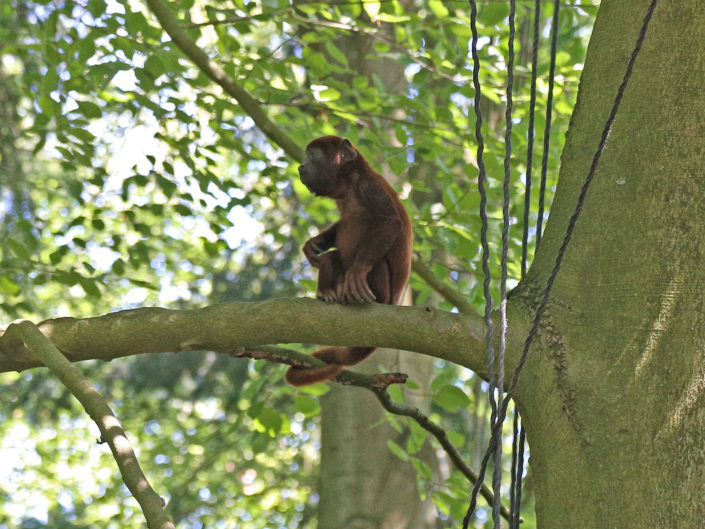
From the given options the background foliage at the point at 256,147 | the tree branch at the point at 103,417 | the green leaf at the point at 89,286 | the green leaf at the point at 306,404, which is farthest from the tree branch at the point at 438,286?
the tree branch at the point at 103,417

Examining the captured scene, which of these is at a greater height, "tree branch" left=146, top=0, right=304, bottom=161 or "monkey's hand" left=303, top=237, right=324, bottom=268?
"tree branch" left=146, top=0, right=304, bottom=161

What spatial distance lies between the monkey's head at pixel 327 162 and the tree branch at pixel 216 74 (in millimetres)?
420

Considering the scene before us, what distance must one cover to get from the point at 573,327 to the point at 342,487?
3.75 m

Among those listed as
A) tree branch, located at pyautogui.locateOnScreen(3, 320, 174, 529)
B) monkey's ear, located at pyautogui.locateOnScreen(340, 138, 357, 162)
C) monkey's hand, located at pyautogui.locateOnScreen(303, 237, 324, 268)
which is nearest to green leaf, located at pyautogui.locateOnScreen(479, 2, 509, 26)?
monkey's ear, located at pyautogui.locateOnScreen(340, 138, 357, 162)

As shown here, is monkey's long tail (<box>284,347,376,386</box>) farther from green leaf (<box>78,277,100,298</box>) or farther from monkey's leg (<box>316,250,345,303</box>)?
green leaf (<box>78,277,100,298</box>)

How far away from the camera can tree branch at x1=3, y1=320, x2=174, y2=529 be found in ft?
6.51

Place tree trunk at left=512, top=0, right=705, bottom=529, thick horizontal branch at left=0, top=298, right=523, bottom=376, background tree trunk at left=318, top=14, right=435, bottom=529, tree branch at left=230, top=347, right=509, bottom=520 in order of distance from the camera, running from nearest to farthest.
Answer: tree trunk at left=512, top=0, right=705, bottom=529
thick horizontal branch at left=0, top=298, right=523, bottom=376
tree branch at left=230, top=347, right=509, bottom=520
background tree trunk at left=318, top=14, right=435, bottom=529

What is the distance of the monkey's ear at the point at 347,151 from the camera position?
4.22 m

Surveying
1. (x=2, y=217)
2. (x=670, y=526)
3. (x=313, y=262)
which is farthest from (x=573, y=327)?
(x=2, y=217)

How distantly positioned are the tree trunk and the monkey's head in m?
1.66

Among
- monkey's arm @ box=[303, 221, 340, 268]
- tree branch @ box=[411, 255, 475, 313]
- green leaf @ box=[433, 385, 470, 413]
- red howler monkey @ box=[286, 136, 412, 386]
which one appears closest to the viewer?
green leaf @ box=[433, 385, 470, 413]

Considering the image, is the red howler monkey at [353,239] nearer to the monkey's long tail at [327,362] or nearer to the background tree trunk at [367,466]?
the monkey's long tail at [327,362]

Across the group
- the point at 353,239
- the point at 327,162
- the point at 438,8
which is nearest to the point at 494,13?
the point at 438,8

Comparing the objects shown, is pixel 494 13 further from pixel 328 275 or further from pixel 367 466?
pixel 367 466
